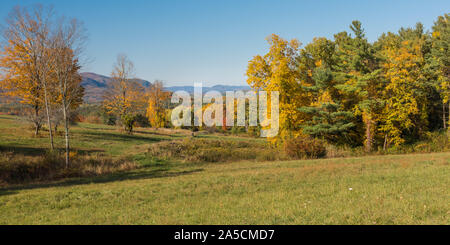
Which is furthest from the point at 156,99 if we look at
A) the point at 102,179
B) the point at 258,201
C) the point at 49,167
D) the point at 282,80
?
the point at 258,201

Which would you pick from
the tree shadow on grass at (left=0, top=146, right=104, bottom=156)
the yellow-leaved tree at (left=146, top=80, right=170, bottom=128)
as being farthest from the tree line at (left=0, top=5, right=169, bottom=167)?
the yellow-leaved tree at (left=146, top=80, right=170, bottom=128)

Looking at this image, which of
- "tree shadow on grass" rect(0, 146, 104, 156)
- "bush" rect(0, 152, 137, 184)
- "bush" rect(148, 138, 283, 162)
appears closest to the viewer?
"bush" rect(0, 152, 137, 184)

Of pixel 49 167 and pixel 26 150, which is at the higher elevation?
pixel 26 150

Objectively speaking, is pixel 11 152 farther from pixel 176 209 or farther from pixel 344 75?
pixel 344 75

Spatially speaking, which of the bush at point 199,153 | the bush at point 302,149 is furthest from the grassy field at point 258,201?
the bush at point 199,153

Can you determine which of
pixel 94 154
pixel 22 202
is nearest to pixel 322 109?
pixel 94 154

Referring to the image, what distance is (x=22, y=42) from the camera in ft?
81.8

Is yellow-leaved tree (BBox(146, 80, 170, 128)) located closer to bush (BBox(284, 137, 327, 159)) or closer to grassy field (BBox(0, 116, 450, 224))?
bush (BBox(284, 137, 327, 159))

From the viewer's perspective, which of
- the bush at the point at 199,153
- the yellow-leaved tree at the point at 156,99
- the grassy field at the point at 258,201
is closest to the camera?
the grassy field at the point at 258,201

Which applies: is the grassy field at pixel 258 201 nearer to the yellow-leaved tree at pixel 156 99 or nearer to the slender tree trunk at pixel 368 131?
the slender tree trunk at pixel 368 131

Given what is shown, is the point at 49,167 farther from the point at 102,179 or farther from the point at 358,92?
the point at 358,92

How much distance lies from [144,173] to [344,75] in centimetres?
2657

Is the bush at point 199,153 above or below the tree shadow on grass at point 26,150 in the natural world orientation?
below

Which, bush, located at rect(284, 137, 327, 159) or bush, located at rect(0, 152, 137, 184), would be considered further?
bush, located at rect(284, 137, 327, 159)
